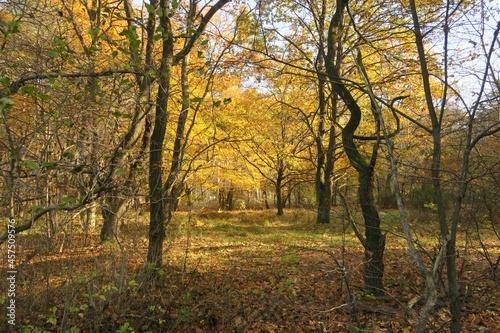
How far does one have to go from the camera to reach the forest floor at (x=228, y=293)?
11.3 feet

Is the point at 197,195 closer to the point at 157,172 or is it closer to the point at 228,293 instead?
the point at 157,172

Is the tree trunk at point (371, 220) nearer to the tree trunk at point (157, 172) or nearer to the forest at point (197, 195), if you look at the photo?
the forest at point (197, 195)

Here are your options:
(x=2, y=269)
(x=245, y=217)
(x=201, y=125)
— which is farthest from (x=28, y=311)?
(x=245, y=217)

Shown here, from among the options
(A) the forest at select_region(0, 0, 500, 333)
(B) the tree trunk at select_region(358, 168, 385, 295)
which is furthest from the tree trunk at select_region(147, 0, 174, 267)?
(B) the tree trunk at select_region(358, 168, 385, 295)

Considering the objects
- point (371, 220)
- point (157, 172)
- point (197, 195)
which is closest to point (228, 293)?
point (197, 195)

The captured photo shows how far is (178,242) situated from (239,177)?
7.99 meters

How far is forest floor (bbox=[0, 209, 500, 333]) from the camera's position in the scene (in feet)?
11.3

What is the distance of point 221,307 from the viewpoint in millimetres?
4289

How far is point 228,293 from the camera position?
4852 millimetres

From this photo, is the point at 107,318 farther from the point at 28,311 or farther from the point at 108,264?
the point at 28,311

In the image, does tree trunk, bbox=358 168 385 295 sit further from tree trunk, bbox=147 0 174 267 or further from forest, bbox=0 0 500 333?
tree trunk, bbox=147 0 174 267

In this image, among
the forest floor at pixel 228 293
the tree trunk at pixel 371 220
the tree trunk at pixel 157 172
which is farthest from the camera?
the tree trunk at pixel 157 172

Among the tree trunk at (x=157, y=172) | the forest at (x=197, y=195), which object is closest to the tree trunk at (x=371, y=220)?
the forest at (x=197, y=195)

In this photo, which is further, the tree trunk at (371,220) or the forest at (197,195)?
the tree trunk at (371,220)
